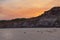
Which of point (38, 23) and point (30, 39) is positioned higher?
point (38, 23)

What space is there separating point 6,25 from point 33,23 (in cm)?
113

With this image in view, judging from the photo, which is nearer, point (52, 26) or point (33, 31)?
point (52, 26)

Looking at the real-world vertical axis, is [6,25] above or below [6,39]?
above

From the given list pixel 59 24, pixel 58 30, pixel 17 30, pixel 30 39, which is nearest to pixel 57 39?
→ pixel 30 39

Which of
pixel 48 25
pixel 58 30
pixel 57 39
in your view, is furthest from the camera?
pixel 58 30

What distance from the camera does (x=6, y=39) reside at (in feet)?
20.7

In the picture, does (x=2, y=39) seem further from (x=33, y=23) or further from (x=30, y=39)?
(x=33, y=23)

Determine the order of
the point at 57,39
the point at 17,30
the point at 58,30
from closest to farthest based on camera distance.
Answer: the point at 57,39 < the point at 58,30 < the point at 17,30

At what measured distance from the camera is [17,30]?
31.8ft

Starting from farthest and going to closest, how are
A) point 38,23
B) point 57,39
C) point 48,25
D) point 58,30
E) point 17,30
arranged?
point 17,30 < point 58,30 < point 48,25 < point 38,23 < point 57,39

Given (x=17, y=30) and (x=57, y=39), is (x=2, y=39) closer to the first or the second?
(x=57, y=39)

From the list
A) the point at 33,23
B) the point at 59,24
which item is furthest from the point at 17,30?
the point at 59,24

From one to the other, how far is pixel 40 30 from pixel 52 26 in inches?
40.8

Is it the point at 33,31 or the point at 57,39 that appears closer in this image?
the point at 57,39
